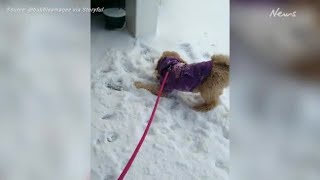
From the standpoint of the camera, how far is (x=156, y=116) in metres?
1.47

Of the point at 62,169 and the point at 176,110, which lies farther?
the point at 176,110

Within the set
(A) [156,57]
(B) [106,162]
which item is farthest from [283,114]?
(A) [156,57]

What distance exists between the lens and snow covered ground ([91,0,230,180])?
125 cm

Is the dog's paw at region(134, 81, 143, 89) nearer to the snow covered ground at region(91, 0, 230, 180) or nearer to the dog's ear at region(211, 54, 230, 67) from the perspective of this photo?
the snow covered ground at region(91, 0, 230, 180)

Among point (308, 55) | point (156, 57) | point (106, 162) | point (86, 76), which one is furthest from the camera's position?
point (156, 57)

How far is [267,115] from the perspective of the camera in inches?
19.9

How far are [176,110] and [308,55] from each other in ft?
3.48

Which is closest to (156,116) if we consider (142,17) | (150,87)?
(150,87)

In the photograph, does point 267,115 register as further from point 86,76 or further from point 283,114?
point 86,76

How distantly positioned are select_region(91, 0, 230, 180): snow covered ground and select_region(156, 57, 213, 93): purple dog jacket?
0.05 metres

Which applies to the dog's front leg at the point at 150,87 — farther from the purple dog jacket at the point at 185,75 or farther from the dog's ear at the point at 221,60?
the dog's ear at the point at 221,60

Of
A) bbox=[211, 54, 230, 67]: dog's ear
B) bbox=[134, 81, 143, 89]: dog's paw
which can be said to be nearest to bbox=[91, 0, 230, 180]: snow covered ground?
bbox=[134, 81, 143, 89]: dog's paw

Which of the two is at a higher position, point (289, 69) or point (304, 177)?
point (289, 69)

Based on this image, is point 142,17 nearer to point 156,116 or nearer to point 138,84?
point 138,84
